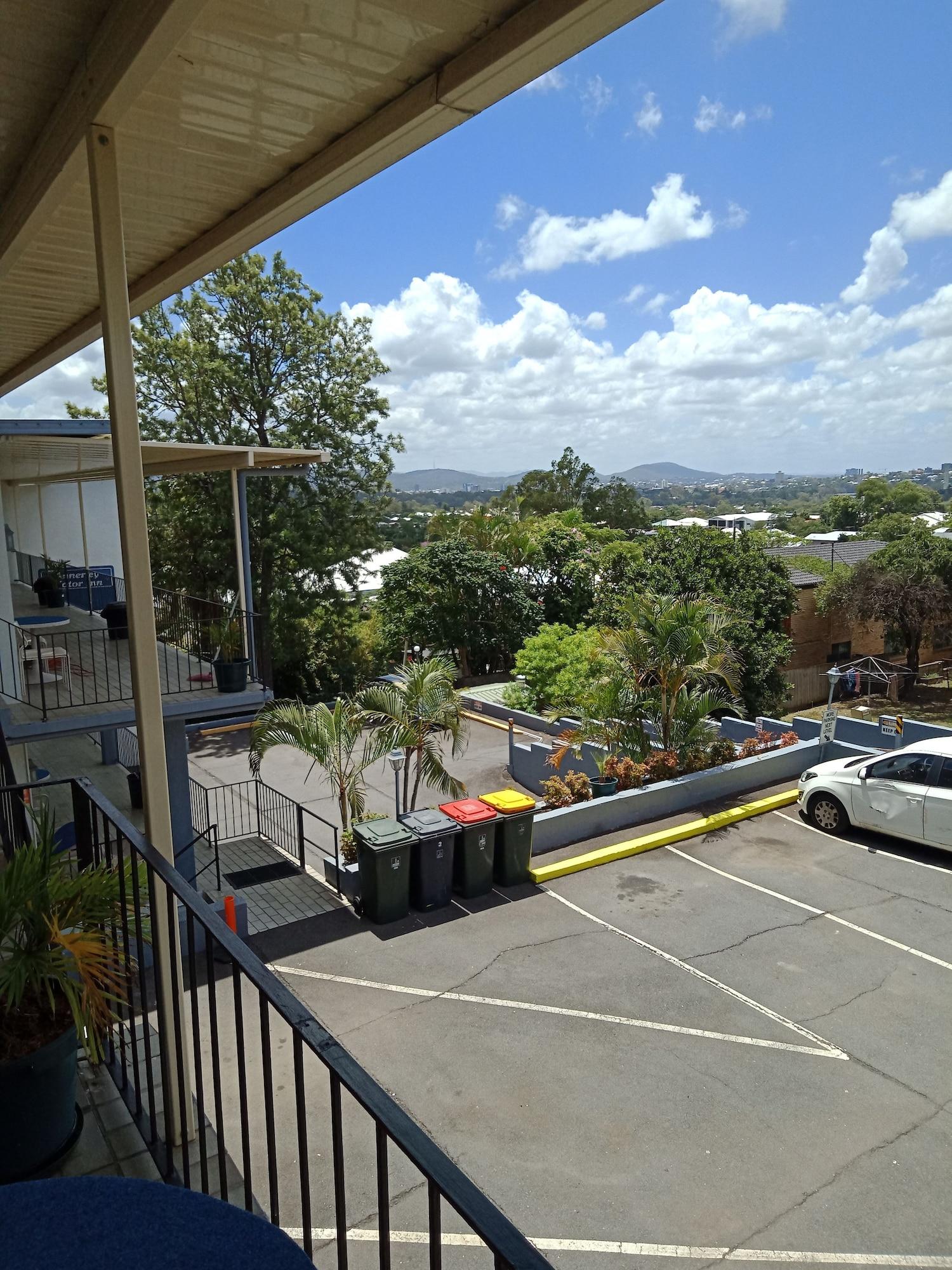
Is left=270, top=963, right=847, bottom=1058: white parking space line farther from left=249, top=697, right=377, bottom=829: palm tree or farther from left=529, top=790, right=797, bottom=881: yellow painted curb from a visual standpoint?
left=249, top=697, right=377, bottom=829: palm tree

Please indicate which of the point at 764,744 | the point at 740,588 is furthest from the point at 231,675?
the point at 740,588

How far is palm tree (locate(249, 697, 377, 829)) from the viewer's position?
10.2m

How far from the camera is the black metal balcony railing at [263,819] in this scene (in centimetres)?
1165

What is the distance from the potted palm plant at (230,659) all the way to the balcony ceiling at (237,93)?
5.05 metres

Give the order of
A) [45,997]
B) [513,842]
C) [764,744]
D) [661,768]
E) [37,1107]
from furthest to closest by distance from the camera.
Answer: [764,744]
[661,768]
[513,842]
[45,997]
[37,1107]

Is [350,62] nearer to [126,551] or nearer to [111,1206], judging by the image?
[126,551]

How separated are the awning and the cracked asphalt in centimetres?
520

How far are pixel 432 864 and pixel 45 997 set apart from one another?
6363 millimetres

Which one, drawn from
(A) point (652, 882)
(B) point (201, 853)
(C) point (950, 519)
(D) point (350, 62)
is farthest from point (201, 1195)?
(C) point (950, 519)

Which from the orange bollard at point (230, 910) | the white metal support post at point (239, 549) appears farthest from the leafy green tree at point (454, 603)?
the orange bollard at point (230, 910)

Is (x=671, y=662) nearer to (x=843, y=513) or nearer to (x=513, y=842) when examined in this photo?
(x=513, y=842)

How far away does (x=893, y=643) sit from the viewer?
89.6 feet

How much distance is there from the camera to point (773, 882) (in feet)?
31.6

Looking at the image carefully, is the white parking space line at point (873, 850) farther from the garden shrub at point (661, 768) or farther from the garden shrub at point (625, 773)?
the garden shrub at point (625, 773)
